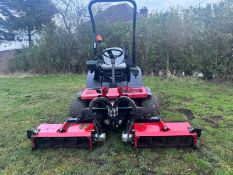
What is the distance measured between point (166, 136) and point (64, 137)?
52.8 inches

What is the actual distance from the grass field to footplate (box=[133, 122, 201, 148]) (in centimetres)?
8

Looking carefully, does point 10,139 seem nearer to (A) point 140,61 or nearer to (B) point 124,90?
(B) point 124,90

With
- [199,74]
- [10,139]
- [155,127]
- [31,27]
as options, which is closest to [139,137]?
[155,127]

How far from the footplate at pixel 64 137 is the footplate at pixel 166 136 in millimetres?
627

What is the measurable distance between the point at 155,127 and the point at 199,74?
6.88 meters

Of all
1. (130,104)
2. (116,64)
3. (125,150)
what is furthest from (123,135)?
(116,64)

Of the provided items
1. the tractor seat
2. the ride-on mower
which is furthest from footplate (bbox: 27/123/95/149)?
the tractor seat

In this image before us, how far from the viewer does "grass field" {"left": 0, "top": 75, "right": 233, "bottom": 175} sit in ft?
11.6

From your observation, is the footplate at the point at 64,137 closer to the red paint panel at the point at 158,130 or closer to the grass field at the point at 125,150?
the grass field at the point at 125,150

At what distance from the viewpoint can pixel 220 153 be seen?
3902mm

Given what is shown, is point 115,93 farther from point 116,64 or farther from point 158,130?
point 116,64

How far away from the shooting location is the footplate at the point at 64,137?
392 cm

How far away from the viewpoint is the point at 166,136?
3.86 meters

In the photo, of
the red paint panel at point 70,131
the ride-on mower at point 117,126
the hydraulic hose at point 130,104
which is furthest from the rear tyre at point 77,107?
the hydraulic hose at point 130,104
